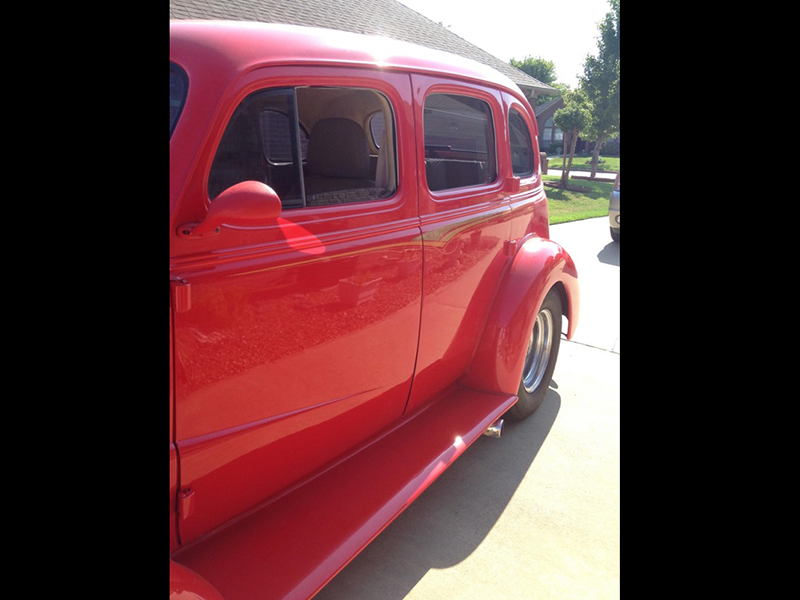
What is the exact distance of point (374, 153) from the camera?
309 cm

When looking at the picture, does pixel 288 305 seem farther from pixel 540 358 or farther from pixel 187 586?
pixel 540 358

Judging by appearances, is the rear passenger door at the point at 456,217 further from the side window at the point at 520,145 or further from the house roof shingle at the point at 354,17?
the house roof shingle at the point at 354,17

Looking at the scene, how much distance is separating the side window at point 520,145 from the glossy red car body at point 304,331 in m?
0.69

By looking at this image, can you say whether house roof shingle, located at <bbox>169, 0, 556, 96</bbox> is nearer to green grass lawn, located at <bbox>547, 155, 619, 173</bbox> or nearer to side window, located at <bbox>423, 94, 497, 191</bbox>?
side window, located at <bbox>423, 94, 497, 191</bbox>

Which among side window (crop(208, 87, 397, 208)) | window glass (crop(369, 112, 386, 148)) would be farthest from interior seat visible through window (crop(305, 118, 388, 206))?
window glass (crop(369, 112, 386, 148))

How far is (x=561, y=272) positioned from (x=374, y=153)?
134 centimetres

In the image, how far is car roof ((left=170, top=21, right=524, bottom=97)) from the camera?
5.96ft

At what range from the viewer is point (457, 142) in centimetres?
356

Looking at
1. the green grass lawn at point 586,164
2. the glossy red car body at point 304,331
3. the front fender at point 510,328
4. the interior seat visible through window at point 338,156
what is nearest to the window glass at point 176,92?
the glossy red car body at point 304,331

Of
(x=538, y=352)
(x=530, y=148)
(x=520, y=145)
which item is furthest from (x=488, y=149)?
(x=538, y=352)

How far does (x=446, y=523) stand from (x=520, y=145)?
2.31m
